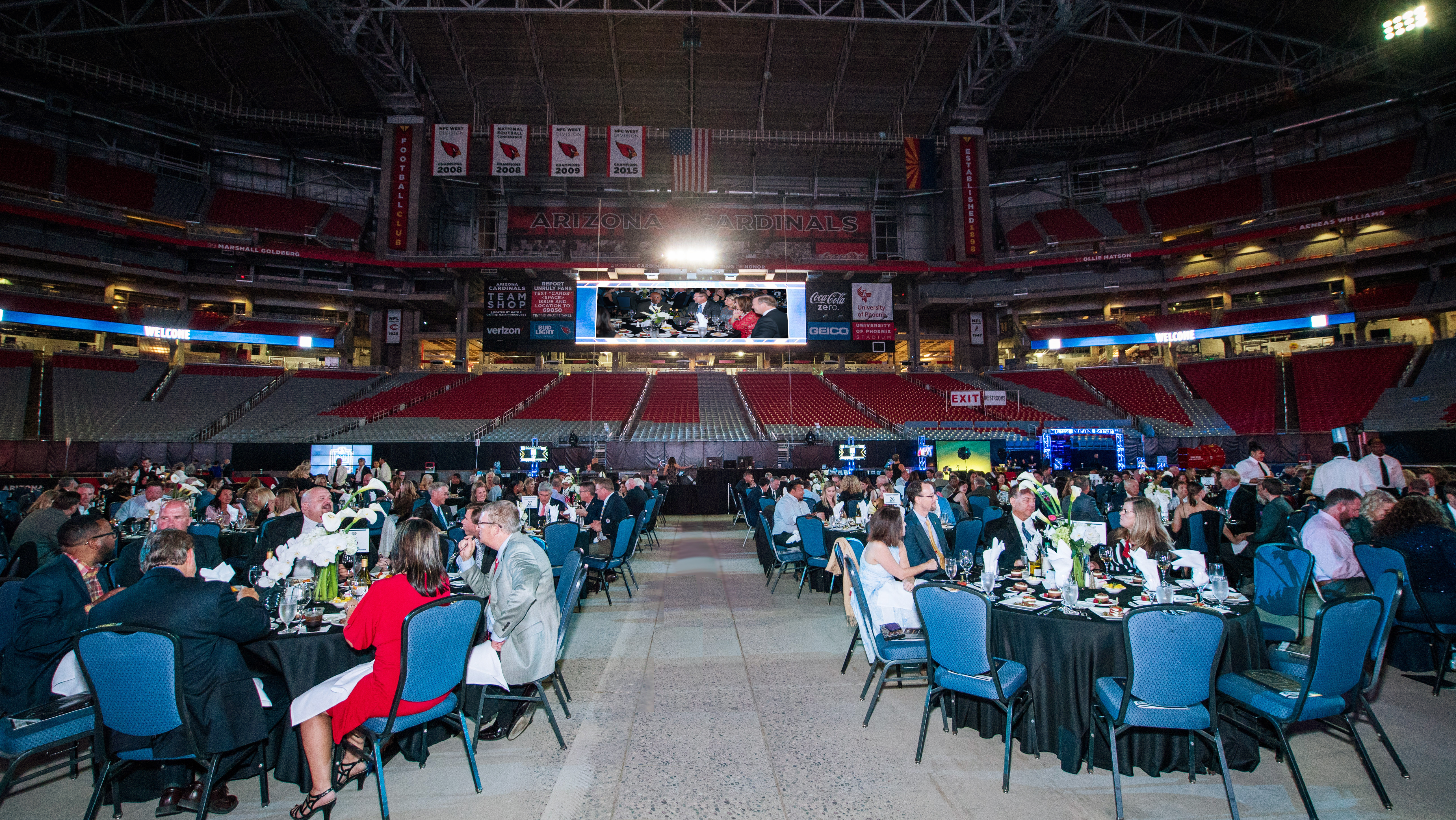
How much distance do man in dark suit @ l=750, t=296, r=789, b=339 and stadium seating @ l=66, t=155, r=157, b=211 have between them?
2533 centimetres

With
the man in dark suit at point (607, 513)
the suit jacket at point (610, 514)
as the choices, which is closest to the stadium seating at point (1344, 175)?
the man in dark suit at point (607, 513)

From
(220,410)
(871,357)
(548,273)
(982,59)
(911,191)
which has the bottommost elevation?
(220,410)

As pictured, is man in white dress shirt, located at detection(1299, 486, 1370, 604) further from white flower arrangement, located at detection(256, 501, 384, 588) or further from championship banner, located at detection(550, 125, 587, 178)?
championship banner, located at detection(550, 125, 587, 178)

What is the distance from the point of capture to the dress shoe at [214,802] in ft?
10.1

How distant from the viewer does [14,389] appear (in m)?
20.7

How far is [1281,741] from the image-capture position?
303 cm

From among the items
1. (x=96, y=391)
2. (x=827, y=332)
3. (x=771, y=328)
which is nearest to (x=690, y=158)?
(x=771, y=328)

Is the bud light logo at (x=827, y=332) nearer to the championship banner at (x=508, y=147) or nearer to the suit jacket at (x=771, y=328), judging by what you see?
the suit jacket at (x=771, y=328)

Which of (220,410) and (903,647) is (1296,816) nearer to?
(903,647)

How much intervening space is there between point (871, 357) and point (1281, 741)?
31021 mm

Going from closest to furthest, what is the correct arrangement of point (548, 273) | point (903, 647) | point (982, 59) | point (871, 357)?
1. point (903, 647)
2. point (982, 59)
3. point (548, 273)
4. point (871, 357)

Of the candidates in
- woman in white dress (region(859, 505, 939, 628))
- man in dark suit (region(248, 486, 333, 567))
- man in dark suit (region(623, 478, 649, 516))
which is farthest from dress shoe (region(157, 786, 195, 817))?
man in dark suit (region(623, 478, 649, 516))

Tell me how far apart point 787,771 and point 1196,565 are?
298 cm

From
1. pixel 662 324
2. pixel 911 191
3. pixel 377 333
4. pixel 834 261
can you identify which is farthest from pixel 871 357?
pixel 377 333
